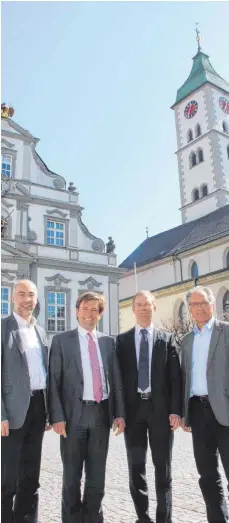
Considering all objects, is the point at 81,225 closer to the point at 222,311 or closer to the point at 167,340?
the point at 222,311

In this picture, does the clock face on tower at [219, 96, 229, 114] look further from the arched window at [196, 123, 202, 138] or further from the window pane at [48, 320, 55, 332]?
the window pane at [48, 320, 55, 332]

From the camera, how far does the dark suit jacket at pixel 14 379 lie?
3.77 metres

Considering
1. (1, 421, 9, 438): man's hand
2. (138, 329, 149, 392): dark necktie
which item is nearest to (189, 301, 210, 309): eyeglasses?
(138, 329, 149, 392): dark necktie

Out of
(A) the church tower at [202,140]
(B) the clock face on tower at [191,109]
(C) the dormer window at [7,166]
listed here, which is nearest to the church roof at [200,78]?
(A) the church tower at [202,140]

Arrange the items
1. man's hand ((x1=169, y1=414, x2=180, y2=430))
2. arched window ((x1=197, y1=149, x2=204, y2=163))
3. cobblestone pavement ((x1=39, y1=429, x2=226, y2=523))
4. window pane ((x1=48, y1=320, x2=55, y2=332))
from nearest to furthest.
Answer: man's hand ((x1=169, y1=414, x2=180, y2=430)) < cobblestone pavement ((x1=39, y1=429, x2=226, y2=523)) < window pane ((x1=48, y1=320, x2=55, y2=332)) < arched window ((x1=197, y1=149, x2=204, y2=163))

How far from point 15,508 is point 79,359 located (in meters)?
1.27

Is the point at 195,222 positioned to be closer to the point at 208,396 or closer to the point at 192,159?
the point at 192,159

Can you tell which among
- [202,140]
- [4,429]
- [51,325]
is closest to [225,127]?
[202,140]

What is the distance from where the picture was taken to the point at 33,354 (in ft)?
13.4

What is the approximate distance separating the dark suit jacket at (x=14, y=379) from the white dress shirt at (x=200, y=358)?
1.35 meters

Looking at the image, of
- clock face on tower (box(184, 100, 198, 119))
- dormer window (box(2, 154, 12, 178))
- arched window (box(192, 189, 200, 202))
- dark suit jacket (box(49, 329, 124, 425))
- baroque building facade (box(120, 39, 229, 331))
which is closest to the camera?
dark suit jacket (box(49, 329, 124, 425))

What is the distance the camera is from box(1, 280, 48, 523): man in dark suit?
3.72m

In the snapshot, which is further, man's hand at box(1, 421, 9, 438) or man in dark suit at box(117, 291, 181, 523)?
man in dark suit at box(117, 291, 181, 523)

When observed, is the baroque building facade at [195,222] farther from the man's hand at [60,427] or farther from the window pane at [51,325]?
the man's hand at [60,427]
